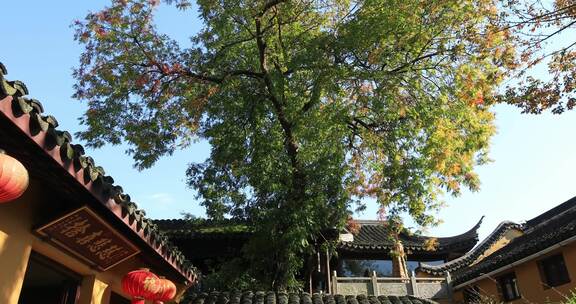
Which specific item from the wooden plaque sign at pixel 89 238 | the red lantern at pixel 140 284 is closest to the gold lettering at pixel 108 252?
the wooden plaque sign at pixel 89 238

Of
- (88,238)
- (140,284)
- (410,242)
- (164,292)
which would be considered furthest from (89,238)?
(410,242)

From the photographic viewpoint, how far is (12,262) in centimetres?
400

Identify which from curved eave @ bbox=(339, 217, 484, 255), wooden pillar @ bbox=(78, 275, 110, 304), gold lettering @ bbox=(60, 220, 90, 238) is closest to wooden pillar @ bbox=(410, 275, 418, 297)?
curved eave @ bbox=(339, 217, 484, 255)

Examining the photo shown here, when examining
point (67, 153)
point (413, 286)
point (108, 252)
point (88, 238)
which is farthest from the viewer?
point (413, 286)

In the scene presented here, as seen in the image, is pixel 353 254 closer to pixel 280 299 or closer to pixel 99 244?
pixel 280 299

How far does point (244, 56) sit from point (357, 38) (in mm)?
3130

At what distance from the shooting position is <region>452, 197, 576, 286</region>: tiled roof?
45.3 feet

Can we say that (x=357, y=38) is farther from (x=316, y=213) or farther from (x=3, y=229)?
(x=3, y=229)

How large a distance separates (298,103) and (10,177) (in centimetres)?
808

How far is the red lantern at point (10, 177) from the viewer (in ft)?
A: 9.64

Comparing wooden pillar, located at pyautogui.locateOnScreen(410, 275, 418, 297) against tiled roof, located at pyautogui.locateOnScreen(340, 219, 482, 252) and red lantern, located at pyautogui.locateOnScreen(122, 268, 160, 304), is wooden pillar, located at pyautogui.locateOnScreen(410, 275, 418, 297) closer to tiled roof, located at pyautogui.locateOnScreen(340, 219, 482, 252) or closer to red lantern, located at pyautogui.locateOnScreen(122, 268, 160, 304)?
tiled roof, located at pyautogui.locateOnScreen(340, 219, 482, 252)

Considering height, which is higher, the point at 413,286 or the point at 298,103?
the point at 298,103

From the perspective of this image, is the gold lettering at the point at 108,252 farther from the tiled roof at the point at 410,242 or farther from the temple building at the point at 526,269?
the tiled roof at the point at 410,242

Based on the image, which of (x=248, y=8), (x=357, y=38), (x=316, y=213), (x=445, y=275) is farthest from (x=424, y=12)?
(x=445, y=275)
